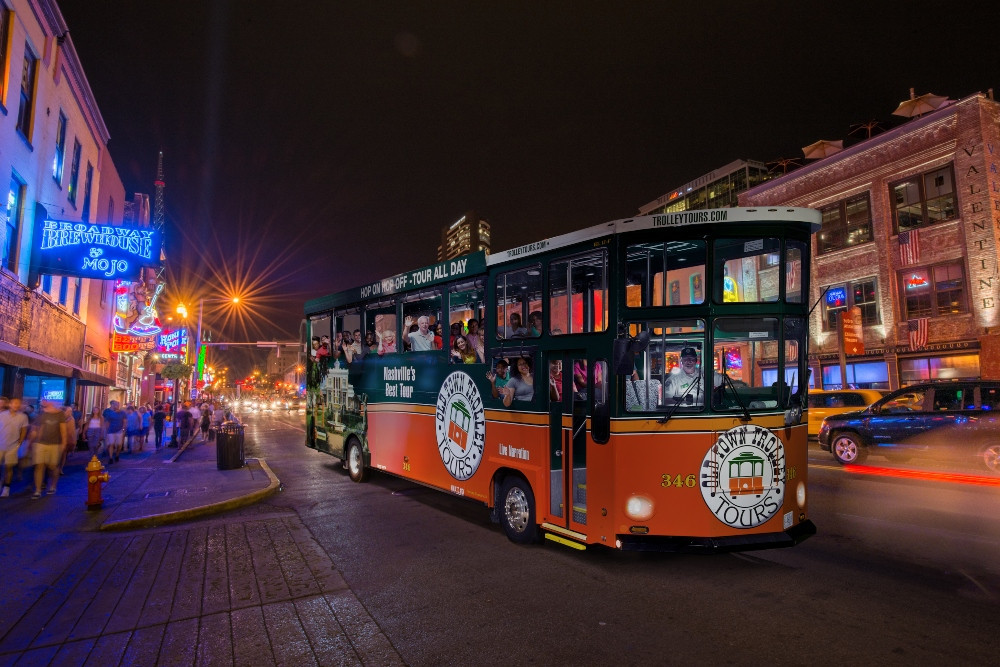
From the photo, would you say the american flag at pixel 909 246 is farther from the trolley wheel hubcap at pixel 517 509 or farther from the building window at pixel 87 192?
the building window at pixel 87 192

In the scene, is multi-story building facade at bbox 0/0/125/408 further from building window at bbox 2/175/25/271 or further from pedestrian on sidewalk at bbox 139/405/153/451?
pedestrian on sidewalk at bbox 139/405/153/451

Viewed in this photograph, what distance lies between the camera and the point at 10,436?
1098cm

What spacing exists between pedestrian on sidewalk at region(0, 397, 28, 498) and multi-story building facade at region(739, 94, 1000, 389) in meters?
26.4

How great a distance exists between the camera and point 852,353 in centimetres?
2541

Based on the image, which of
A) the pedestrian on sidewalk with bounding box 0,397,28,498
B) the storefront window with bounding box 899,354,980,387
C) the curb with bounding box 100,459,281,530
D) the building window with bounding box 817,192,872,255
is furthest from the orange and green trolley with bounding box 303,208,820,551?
the building window with bounding box 817,192,872,255

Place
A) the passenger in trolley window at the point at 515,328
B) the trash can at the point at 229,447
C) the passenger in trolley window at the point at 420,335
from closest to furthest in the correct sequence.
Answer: the passenger in trolley window at the point at 515,328 < the passenger in trolley window at the point at 420,335 < the trash can at the point at 229,447

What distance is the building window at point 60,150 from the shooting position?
18.3 metres

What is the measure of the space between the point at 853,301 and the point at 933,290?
3.50 m

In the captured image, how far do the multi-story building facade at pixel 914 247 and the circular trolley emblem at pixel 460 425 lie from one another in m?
21.0

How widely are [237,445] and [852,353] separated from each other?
24.7 meters

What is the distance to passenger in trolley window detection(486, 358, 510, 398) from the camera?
767 cm

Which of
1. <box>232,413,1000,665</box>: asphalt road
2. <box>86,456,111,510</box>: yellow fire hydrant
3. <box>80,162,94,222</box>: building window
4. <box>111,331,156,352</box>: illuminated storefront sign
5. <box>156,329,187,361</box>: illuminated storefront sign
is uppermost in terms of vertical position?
<box>80,162,94,222</box>: building window

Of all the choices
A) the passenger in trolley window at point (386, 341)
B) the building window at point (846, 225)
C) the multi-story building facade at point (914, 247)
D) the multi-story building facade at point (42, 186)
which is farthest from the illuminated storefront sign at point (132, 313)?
the building window at point (846, 225)

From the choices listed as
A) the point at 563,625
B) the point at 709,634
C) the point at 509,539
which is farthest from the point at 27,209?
the point at 709,634
